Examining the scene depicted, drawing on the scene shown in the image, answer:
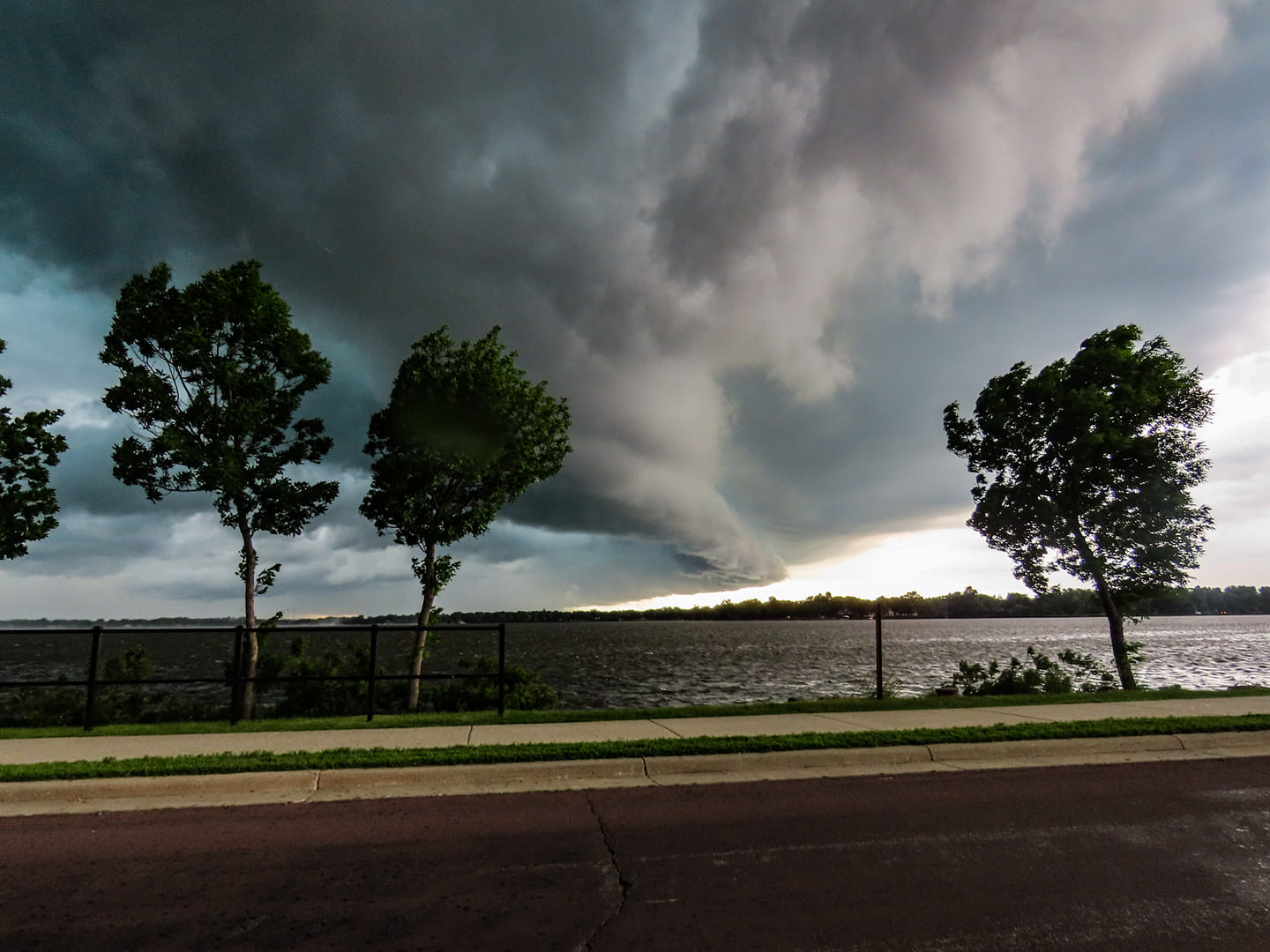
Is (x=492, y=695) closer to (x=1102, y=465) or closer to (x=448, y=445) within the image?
(x=448, y=445)

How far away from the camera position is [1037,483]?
2133 cm

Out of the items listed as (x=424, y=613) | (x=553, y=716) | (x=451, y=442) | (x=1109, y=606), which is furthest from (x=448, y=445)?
→ (x=1109, y=606)

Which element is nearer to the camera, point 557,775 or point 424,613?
point 557,775

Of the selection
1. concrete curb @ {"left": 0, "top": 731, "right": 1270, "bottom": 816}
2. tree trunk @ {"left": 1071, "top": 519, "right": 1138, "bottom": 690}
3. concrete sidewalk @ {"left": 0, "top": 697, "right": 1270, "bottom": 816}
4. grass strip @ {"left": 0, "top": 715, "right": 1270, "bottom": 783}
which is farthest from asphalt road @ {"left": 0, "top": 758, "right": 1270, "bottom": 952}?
tree trunk @ {"left": 1071, "top": 519, "right": 1138, "bottom": 690}

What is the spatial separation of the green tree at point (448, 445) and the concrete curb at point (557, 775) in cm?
1084

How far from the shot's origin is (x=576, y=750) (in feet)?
26.4

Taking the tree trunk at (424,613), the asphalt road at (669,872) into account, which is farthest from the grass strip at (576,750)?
the tree trunk at (424,613)

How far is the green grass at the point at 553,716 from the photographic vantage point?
1040 centimetres

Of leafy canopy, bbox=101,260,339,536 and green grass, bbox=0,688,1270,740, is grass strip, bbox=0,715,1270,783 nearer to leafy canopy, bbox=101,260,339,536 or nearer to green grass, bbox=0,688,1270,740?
green grass, bbox=0,688,1270,740

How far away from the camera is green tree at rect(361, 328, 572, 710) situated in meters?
18.1

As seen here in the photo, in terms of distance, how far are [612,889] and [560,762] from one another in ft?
10.6

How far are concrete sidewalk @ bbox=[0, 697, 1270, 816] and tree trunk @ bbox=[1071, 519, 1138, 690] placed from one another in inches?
350

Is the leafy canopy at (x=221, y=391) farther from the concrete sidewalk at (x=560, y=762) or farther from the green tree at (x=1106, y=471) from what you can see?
the green tree at (x=1106, y=471)

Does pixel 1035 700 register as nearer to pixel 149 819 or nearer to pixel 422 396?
pixel 149 819
